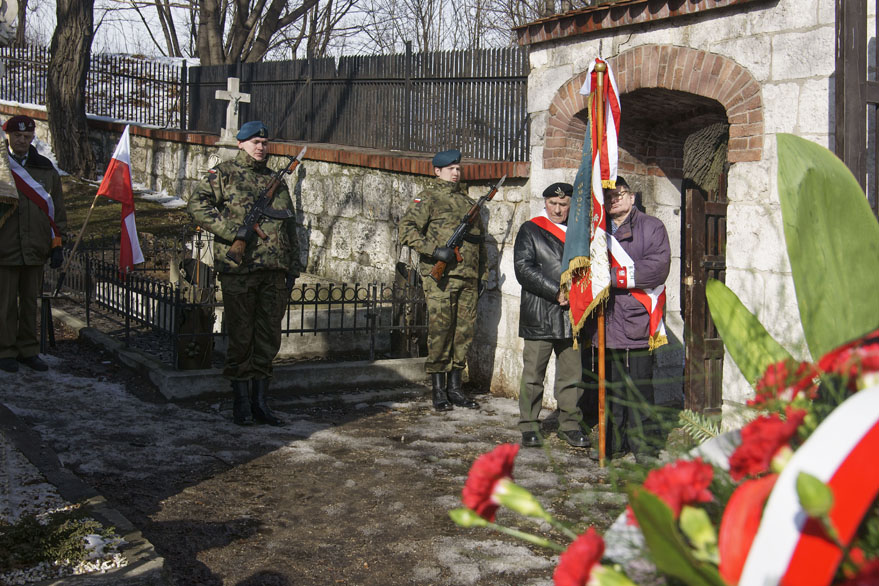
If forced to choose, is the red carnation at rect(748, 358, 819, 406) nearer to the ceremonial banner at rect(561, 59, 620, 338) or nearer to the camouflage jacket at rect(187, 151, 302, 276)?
the ceremonial banner at rect(561, 59, 620, 338)

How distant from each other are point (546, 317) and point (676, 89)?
1.76m

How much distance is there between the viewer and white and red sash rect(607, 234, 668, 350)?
224 inches

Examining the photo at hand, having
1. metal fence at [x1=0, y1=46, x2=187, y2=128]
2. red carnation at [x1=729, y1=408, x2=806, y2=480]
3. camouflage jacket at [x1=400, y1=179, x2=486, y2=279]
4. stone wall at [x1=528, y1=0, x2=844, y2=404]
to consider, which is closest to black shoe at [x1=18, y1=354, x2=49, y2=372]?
camouflage jacket at [x1=400, y1=179, x2=486, y2=279]

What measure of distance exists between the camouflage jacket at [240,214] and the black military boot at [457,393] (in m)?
1.65

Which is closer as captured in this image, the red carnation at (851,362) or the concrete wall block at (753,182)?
the red carnation at (851,362)

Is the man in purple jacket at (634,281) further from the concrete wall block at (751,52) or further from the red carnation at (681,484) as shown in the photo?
the red carnation at (681,484)

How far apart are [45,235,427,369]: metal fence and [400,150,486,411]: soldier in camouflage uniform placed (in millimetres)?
801

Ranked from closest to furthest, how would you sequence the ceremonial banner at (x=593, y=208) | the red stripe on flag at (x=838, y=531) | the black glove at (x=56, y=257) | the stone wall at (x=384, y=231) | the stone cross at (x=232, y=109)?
the red stripe on flag at (x=838, y=531)
the ceremonial banner at (x=593, y=208)
the black glove at (x=56, y=257)
the stone wall at (x=384, y=231)
the stone cross at (x=232, y=109)

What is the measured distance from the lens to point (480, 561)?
4090mm

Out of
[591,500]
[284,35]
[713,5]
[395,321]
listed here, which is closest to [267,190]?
[395,321]

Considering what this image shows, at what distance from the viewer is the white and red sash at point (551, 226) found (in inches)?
247

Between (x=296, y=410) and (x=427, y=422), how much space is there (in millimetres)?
1051

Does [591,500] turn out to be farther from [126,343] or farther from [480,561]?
[126,343]

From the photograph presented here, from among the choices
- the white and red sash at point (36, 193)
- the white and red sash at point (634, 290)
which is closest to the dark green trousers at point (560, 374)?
the white and red sash at point (634, 290)
